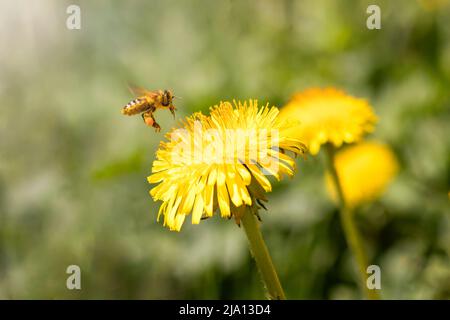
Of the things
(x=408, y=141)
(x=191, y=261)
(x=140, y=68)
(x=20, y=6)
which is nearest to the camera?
(x=191, y=261)

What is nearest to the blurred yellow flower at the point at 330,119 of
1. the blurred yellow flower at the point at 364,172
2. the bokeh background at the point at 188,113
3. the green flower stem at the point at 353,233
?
the green flower stem at the point at 353,233

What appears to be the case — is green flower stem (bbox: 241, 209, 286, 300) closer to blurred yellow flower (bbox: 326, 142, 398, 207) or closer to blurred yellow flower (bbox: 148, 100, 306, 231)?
blurred yellow flower (bbox: 148, 100, 306, 231)

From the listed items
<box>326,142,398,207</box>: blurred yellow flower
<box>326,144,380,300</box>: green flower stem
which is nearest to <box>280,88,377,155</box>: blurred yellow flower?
<box>326,144,380,300</box>: green flower stem

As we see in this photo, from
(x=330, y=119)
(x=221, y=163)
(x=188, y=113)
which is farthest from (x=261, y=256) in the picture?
(x=188, y=113)

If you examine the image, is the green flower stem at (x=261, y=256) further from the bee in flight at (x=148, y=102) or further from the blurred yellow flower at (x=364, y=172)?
the blurred yellow flower at (x=364, y=172)
